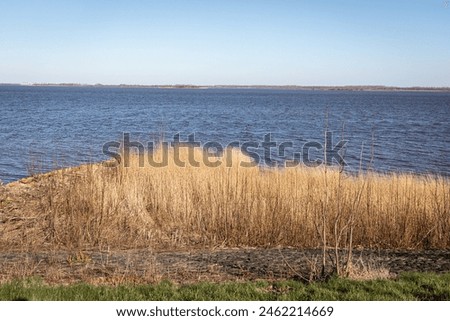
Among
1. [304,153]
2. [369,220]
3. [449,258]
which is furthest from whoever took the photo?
[304,153]

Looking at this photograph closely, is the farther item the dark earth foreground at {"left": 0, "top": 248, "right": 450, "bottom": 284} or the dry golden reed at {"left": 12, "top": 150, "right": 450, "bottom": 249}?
the dry golden reed at {"left": 12, "top": 150, "right": 450, "bottom": 249}

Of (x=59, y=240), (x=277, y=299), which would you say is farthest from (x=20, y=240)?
(x=277, y=299)

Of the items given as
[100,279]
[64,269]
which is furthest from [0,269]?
[100,279]

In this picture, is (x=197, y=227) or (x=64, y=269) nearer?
(x=64, y=269)

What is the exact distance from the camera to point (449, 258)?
807 cm

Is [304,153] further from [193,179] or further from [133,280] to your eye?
[133,280]

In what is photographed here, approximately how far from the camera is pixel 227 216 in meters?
9.65

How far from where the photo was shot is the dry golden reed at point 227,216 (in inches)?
362

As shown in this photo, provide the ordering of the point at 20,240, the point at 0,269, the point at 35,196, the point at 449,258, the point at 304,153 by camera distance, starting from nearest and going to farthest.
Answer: the point at 0,269 < the point at 449,258 < the point at 20,240 < the point at 35,196 < the point at 304,153

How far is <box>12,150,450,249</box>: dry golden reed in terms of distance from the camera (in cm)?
919

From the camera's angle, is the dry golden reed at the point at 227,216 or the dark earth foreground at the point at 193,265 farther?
the dry golden reed at the point at 227,216

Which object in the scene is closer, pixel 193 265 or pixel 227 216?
pixel 193 265

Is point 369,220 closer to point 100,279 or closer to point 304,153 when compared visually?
point 100,279

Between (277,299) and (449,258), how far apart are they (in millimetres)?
4001
